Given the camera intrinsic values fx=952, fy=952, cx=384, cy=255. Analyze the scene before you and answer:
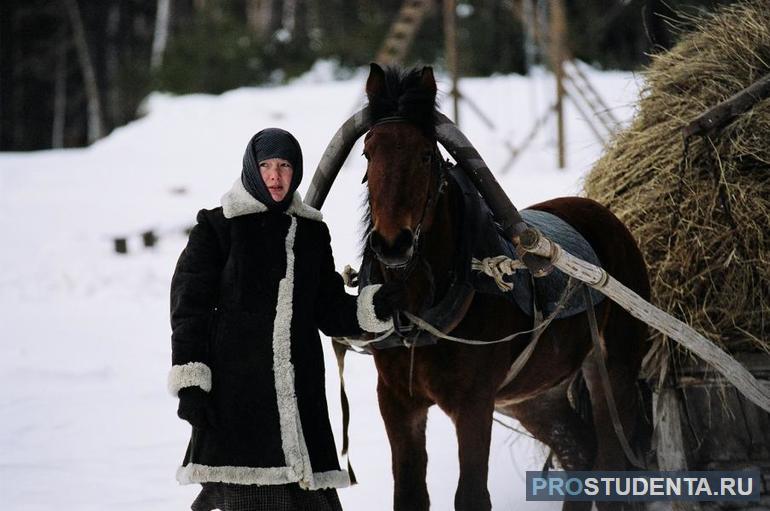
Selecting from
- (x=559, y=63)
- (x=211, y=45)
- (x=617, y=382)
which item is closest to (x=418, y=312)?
(x=617, y=382)

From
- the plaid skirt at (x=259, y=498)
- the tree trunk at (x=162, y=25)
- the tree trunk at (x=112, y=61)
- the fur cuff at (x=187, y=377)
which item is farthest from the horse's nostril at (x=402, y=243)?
the tree trunk at (x=162, y=25)

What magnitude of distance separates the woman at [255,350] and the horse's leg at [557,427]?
168 cm

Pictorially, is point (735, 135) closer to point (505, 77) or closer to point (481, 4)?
point (505, 77)

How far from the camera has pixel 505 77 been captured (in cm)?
1736

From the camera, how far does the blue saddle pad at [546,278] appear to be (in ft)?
11.2

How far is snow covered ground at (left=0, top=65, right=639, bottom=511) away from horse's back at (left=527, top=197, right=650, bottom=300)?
1056mm

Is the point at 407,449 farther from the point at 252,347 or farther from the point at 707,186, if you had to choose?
the point at 707,186

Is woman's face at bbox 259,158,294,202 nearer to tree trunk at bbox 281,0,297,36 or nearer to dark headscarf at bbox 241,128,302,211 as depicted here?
dark headscarf at bbox 241,128,302,211

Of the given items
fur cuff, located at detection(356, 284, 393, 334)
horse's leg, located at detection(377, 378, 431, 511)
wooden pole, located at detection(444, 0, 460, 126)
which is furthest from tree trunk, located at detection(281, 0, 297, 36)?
fur cuff, located at detection(356, 284, 393, 334)

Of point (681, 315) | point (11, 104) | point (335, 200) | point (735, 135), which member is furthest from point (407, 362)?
point (11, 104)

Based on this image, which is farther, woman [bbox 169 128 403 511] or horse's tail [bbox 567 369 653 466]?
horse's tail [bbox 567 369 653 466]

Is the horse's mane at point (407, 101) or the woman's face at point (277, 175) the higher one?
the horse's mane at point (407, 101)

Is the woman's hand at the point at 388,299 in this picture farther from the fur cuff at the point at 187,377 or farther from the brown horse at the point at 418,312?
the fur cuff at the point at 187,377

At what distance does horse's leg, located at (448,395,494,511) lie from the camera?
10.5 ft
